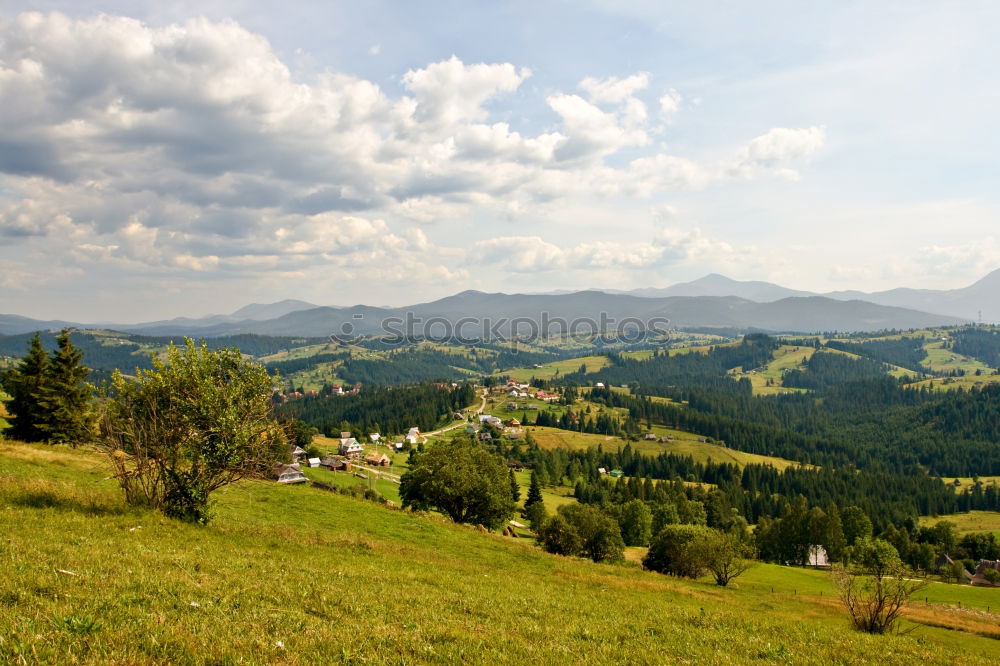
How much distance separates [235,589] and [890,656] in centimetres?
2268

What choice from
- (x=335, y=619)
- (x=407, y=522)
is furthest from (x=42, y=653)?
(x=407, y=522)

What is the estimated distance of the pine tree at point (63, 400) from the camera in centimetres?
4838

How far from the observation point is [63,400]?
48812 mm

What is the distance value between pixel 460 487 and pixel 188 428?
36392 millimetres

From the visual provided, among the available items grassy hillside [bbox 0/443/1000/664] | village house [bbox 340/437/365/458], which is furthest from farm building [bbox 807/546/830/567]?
village house [bbox 340/437/365/458]

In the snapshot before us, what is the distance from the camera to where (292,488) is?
50.8 m

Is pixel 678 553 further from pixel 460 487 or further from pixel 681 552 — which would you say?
pixel 460 487

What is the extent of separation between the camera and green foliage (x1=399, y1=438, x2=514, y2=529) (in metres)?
56.5

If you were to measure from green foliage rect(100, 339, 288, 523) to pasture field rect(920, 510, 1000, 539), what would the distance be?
19301 centimetres

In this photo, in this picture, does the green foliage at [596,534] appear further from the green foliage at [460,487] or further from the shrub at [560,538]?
the green foliage at [460,487]

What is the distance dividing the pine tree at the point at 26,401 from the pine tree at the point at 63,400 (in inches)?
22.1

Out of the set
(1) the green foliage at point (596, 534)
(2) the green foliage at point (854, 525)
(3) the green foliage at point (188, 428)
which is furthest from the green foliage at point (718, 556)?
(2) the green foliage at point (854, 525)

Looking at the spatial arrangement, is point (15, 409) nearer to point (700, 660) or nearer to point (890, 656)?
point (700, 660)

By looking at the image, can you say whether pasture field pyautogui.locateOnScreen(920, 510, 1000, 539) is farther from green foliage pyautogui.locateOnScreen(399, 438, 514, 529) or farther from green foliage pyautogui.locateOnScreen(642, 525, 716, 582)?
green foliage pyautogui.locateOnScreen(399, 438, 514, 529)
